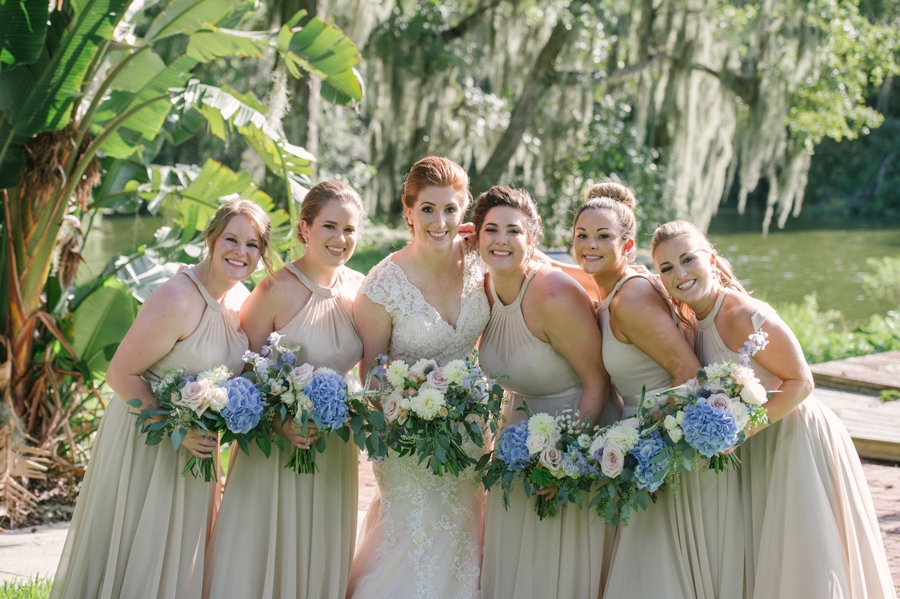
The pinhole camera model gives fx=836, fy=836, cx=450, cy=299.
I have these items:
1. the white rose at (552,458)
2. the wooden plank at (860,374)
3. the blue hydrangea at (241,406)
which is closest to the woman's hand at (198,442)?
the blue hydrangea at (241,406)

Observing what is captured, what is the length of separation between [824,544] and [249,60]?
16327 millimetres

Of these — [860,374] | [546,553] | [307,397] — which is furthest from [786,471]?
[860,374]

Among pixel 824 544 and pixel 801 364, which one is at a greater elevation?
pixel 801 364

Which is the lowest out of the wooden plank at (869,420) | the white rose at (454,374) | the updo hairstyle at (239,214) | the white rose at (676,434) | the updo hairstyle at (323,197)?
the wooden plank at (869,420)

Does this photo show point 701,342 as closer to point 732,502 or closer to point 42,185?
point 732,502

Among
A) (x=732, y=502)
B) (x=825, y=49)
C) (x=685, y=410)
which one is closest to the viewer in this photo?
(x=685, y=410)

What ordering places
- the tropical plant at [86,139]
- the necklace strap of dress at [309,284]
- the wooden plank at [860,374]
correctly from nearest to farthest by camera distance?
1. the necklace strap of dress at [309,284]
2. the tropical plant at [86,139]
3. the wooden plank at [860,374]

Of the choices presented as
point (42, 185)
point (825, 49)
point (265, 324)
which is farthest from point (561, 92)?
point (265, 324)

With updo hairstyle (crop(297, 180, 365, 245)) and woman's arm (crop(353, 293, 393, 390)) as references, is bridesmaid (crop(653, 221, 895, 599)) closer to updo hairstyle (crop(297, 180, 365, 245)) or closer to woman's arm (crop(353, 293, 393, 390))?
woman's arm (crop(353, 293, 393, 390))

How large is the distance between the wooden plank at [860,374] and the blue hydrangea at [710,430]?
595cm

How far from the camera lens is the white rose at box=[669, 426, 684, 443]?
3566mm

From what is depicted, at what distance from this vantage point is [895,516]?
5.76 metres

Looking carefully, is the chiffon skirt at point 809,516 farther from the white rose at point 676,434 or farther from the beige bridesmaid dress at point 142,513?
the beige bridesmaid dress at point 142,513

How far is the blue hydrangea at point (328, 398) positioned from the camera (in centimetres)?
373
